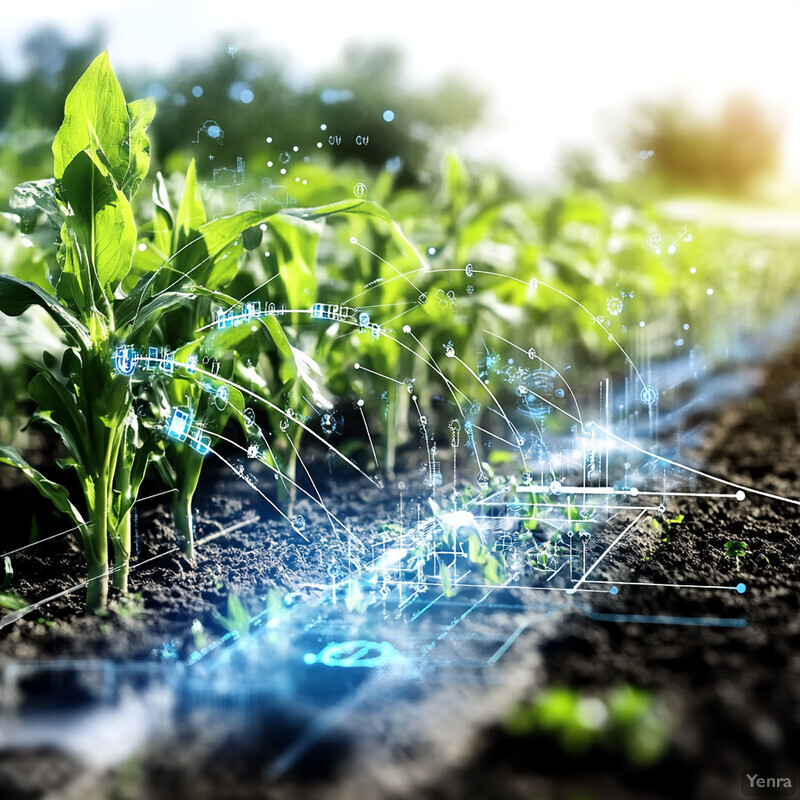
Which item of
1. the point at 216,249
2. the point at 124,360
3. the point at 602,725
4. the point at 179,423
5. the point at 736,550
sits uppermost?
the point at 216,249

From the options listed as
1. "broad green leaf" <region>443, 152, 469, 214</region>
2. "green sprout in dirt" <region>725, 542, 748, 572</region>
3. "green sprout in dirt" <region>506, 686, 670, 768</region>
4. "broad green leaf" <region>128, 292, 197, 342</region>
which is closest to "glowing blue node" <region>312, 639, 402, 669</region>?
"green sprout in dirt" <region>506, 686, 670, 768</region>

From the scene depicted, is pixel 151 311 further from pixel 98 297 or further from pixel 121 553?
pixel 121 553

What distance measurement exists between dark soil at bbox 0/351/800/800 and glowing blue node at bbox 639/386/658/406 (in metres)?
0.18

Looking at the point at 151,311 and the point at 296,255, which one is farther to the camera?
the point at 296,255

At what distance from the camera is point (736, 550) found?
1190 mm

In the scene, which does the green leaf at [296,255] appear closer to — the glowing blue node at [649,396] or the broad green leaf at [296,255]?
the broad green leaf at [296,255]

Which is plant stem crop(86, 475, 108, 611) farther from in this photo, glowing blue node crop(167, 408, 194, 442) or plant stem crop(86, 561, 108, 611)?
glowing blue node crop(167, 408, 194, 442)

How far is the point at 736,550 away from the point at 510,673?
1.75 feet

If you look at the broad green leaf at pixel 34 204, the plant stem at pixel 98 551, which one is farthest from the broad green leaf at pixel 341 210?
the plant stem at pixel 98 551

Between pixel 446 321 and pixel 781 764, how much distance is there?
100 centimetres

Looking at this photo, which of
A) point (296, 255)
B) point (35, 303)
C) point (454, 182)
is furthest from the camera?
point (454, 182)

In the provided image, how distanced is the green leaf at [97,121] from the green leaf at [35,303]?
144 mm

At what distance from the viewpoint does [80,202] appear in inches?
39.8

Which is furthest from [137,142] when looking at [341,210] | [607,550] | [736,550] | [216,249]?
[736,550]
